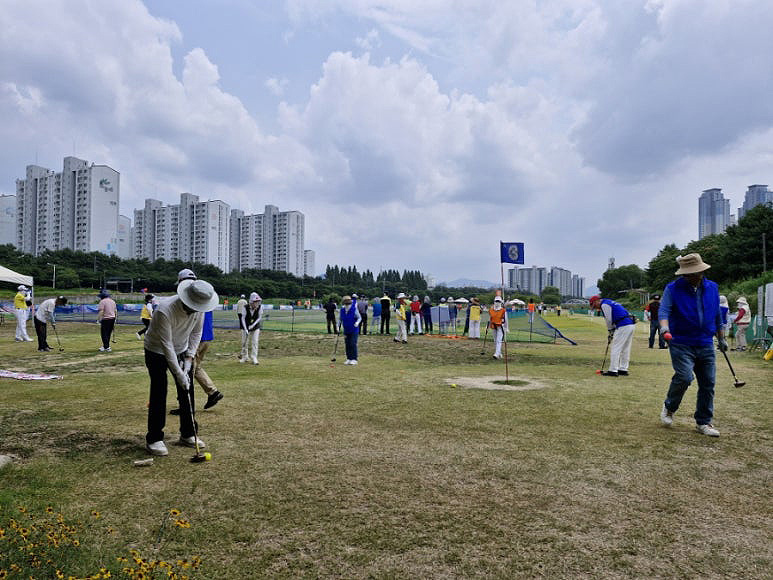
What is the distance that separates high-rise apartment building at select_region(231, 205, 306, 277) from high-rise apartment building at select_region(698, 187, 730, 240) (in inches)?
4928

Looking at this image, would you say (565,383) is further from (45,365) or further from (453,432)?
(45,365)

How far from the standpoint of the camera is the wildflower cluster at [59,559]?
264 cm

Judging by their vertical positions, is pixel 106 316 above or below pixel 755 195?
below

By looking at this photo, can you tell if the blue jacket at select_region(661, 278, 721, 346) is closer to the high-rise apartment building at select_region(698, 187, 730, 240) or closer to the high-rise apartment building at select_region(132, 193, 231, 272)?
the high-rise apartment building at select_region(132, 193, 231, 272)

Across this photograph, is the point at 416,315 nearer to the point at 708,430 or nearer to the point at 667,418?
the point at 667,418

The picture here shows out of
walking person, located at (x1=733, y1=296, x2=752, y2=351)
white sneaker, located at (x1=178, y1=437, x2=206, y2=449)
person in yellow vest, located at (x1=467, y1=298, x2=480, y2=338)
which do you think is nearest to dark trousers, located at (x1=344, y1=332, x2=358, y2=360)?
white sneaker, located at (x1=178, y1=437, x2=206, y2=449)

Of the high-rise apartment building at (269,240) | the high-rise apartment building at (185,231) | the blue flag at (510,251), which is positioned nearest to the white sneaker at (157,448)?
the blue flag at (510,251)

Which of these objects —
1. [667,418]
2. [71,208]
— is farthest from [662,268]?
[71,208]

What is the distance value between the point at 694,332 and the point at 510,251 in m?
11.0

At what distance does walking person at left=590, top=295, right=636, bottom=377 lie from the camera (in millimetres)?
10805

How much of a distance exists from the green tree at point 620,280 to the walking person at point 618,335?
116370 millimetres

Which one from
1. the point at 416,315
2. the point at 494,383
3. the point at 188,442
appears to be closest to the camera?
the point at 188,442

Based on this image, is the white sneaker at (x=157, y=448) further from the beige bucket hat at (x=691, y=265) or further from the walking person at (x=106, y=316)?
the walking person at (x=106, y=316)

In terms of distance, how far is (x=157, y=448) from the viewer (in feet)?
16.3
